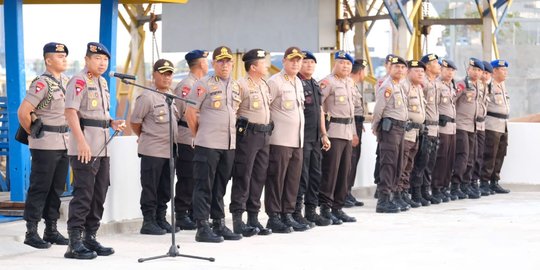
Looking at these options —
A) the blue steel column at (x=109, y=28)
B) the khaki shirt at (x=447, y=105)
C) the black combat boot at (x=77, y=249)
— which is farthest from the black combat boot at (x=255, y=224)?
the khaki shirt at (x=447, y=105)

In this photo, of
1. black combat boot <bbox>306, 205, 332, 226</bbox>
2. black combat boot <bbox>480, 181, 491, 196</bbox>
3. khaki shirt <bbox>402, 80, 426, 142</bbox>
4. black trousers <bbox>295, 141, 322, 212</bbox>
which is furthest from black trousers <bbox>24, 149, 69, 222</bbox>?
black combat boot <bbox>480, 181, 491, 196</bbox>

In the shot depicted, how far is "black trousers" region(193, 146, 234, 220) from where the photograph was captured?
34.3ft

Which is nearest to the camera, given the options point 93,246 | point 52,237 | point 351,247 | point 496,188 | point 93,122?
point 93,122

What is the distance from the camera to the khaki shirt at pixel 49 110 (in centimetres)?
973

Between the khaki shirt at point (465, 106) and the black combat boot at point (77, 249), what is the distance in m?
6.83

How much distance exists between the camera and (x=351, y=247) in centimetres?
1015

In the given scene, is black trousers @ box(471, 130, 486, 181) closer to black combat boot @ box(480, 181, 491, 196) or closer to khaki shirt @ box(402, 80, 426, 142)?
black combat boot @ box(480, 181, 491, 196)

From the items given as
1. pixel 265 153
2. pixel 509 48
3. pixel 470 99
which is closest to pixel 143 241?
pixel 265 153

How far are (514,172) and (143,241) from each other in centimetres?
750

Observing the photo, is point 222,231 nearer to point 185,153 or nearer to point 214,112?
point 214,112

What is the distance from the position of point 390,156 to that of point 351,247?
10.5 feet

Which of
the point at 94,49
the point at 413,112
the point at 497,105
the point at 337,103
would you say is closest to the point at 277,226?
the point at 337,103

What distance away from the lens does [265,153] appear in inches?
431

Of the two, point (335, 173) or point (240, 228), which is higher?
point (335, 173)
